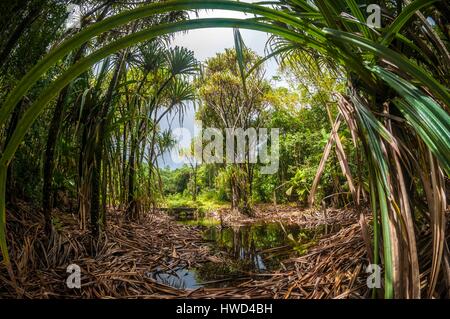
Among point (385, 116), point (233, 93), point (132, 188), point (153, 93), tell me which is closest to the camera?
point (385, 116)

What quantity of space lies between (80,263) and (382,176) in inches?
49.9

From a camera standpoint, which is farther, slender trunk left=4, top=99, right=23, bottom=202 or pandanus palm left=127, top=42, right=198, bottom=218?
pandanus palm left=127, top=42, right=198, bottom=218

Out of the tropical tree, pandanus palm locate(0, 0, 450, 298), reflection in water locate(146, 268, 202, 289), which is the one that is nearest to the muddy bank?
reflection in water locate(146, 268, 202, 289)

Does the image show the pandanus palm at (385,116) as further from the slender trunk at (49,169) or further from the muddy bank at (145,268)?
the slender trunk at (49,169)

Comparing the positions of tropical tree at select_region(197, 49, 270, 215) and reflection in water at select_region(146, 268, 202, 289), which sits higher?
tropical tree at select_region(197, 49, 270, 215)

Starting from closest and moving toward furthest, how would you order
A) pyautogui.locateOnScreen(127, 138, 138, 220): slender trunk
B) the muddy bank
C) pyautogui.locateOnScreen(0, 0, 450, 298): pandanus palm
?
pyautogui.locateOnScreen(0, 0, 450, 298): pandanus palm → the muddy bank → pyautogui.locateOnScreen(127, 138, 138, 220): slender trunk

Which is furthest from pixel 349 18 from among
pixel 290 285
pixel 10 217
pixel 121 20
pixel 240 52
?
pixel 10 217

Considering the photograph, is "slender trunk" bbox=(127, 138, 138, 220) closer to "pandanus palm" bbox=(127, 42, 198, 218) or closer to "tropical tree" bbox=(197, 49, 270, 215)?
"pandanus palm" bbox=(127, 42, 198, 218)

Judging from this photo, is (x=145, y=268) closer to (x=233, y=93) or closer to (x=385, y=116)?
(x=385, y=116)

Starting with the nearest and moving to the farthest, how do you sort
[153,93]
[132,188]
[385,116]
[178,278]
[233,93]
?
[385,116] → [178,278] → [132,188] → [153,93] → [233,93]

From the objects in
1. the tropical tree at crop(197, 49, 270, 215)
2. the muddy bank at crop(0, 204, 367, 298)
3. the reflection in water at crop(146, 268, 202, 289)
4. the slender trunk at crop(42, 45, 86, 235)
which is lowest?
the reflection in water at crop(146, 268, 202, 289)

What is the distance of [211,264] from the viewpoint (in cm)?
142

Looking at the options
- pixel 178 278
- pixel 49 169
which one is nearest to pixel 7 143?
pixel 49 169
